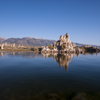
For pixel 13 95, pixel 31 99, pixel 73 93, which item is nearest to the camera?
pixel 31 99

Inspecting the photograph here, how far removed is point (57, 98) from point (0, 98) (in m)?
8.85

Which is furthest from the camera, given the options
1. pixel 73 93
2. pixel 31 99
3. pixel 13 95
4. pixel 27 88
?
pixel 27 88

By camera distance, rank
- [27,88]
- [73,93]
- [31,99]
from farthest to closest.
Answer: [27,88] → [73,93] → [31,99]

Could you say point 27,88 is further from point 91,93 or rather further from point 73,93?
point 91,93

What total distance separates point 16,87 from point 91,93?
14.2 meters

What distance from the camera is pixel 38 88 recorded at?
16938 mm

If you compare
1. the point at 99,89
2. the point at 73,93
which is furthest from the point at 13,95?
the point at 99,89

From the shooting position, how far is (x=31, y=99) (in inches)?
526

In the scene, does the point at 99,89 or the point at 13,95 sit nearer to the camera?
the point at 13,95

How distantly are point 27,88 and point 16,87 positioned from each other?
230cm

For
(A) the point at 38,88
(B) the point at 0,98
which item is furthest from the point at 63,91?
(B) the point at 0,98

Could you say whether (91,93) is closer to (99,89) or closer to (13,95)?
(99,89)

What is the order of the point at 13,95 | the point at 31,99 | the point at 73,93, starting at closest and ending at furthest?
the point at 31,99, the point at 13,95, the point at 73,93

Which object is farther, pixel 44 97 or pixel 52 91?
pixel 52 91
